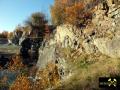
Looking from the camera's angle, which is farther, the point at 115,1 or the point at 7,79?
the point at 7,79

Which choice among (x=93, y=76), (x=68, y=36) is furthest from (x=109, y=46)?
(x=68, y=36)

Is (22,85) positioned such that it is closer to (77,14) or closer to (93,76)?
(77,14)

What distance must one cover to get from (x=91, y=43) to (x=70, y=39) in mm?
10062

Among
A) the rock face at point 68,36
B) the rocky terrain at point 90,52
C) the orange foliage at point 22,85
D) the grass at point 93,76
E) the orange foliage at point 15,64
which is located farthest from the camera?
the orange foliage at point 15,64

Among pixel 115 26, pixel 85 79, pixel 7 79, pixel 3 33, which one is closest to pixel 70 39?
pixel 115 26

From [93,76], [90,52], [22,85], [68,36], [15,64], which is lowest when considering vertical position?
[22,85]

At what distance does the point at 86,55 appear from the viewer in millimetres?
38062

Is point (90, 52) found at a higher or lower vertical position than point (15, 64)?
higher

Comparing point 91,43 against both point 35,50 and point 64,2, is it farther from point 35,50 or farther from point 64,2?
point 35,50

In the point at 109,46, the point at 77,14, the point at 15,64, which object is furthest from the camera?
the point at 15,64

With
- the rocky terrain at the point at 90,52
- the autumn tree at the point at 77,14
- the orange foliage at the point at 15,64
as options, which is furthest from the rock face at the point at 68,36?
the orange foliage at the point at 15,64

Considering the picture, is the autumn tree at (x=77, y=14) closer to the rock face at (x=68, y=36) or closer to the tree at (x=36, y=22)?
the rock face at (x=68, y=36)

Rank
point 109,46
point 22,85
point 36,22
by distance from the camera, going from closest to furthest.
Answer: point 109,46 → point 22,85 → point 36,22

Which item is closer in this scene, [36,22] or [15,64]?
[15,64]
